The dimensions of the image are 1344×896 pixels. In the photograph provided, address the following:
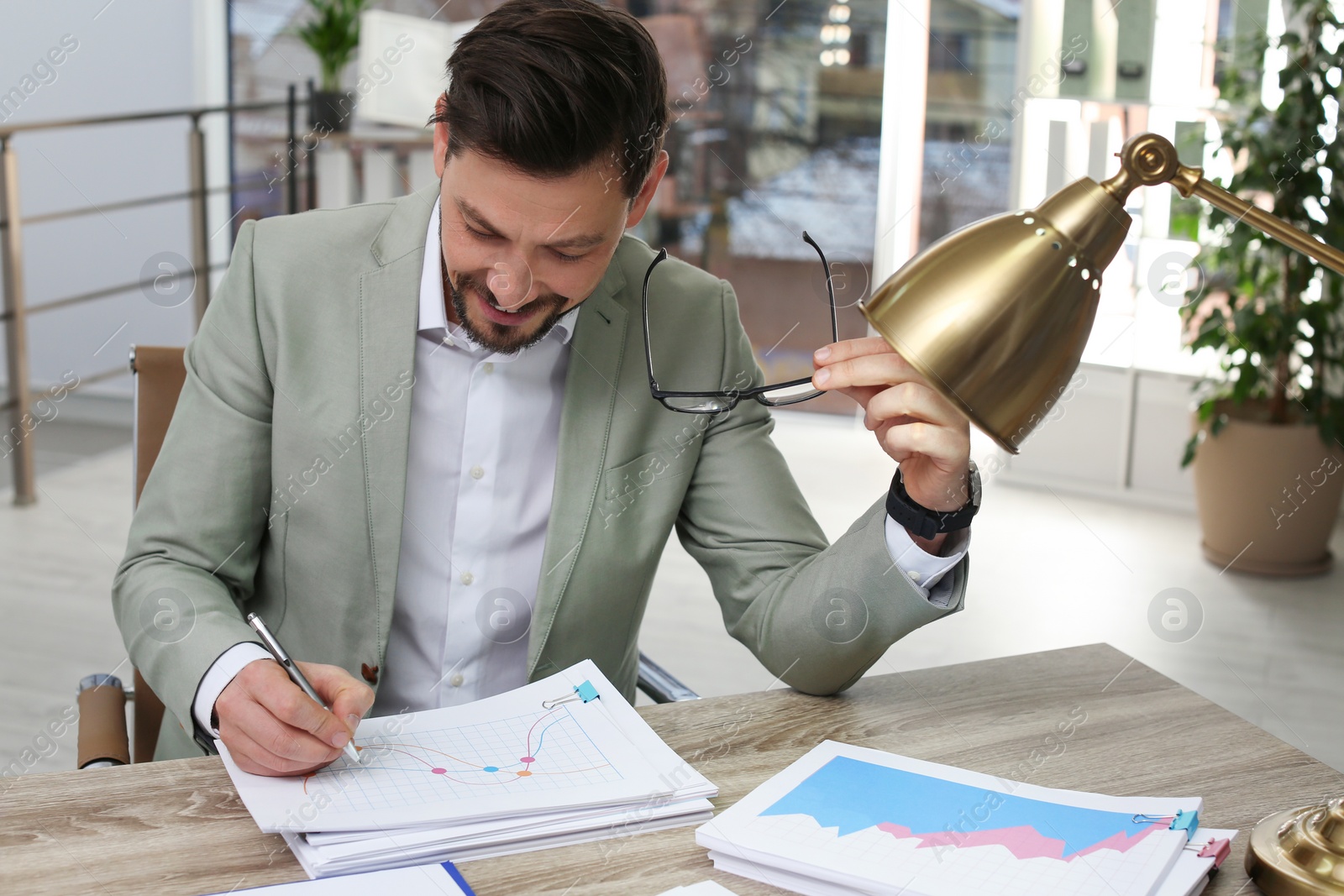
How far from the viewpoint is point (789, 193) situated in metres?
5.20

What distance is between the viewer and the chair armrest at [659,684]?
1402mm

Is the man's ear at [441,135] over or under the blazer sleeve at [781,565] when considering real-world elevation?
over

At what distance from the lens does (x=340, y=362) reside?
1.30 meters

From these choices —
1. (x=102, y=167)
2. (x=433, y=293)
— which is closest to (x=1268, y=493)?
(x=433, y=293)

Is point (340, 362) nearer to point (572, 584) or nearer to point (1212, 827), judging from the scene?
point (572, 584)

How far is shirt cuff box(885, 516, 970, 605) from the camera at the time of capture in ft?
3.71

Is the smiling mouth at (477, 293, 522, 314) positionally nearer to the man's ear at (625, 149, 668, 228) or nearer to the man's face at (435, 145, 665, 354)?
the man's face at (435, 145, 665, 354)

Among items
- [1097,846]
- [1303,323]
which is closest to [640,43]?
[1097,846]

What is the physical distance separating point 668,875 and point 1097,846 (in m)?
0.31

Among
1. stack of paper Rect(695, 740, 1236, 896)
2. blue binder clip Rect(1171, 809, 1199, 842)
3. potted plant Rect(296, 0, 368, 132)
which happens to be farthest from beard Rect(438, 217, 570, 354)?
potted plant Rect(296, 0, 368, 132)

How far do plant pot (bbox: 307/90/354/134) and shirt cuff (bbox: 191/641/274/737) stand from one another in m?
4.17

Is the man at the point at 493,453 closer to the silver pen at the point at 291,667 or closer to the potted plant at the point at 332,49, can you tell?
the silver pen at the point at 291,667

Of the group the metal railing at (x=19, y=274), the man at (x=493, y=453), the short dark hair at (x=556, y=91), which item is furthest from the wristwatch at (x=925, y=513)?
the metal railing at (x=19, y=274)

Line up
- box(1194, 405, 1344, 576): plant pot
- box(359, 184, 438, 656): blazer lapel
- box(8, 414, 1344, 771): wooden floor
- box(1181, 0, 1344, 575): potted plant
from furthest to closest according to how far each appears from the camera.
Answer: box(1194, 405, 1344, 576): plant pot < box(1181, 0, 1344, 575): potted plant < box(8, 414, 1344, 771): wooden floor < box(359, 184, 438, 656): blazer lapel
